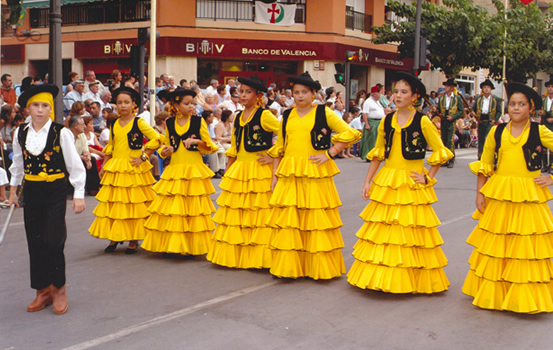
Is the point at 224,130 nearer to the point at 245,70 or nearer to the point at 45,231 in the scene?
the point at 45,231

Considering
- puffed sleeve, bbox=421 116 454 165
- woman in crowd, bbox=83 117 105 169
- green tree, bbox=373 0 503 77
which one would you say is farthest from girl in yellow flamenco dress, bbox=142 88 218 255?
green tree, bbox=373 0 503 77

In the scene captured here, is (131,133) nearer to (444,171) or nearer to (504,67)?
(444,171)

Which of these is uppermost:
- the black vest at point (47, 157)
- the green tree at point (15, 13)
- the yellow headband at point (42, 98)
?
the green tree at point (15, 13)

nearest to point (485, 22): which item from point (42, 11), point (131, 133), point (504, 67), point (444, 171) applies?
point (504, 67)

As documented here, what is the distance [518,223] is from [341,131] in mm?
1973

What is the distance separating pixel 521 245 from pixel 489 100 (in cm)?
1190

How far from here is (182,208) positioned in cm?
814

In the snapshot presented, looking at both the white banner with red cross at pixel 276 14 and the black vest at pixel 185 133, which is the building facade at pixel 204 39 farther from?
the black vest at pixel 185 133

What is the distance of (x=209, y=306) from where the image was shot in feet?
20.7

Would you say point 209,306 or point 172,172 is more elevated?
point 172,172

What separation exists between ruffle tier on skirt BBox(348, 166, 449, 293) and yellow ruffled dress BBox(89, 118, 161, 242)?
303 centimetres

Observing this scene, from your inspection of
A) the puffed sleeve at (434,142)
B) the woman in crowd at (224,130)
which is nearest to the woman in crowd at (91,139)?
the woman in crowd at (224,130)

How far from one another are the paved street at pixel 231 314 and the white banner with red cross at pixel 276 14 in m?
23.9

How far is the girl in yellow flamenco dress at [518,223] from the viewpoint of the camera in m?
6.05
